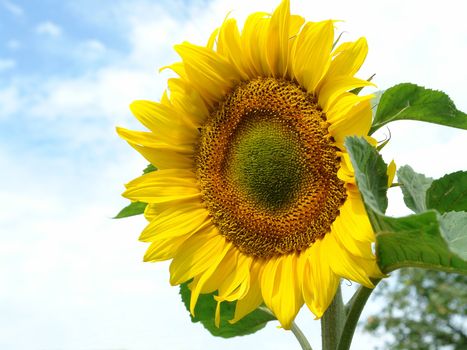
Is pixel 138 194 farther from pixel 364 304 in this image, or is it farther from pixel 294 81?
pixel 364 304

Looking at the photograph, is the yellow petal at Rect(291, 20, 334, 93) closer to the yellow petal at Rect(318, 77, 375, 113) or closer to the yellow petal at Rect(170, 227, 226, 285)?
the yellow petal at Rect(318, 77, 375, 113)

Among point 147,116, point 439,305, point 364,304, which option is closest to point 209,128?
point 147,116

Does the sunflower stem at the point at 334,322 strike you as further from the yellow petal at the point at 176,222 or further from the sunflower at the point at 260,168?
the yellow petal at the point at 176,222

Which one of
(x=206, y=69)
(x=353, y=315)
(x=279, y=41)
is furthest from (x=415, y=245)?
(x=206, y=69)

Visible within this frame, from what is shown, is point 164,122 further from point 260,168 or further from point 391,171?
point 391,171

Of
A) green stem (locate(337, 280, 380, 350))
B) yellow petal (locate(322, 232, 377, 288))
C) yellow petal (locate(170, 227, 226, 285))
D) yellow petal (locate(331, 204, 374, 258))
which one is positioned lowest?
green stem (locate(337, 280, 380, 350))

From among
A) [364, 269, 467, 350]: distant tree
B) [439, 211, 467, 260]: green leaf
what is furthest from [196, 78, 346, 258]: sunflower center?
[364, 269, 467, 350]: distant tree
